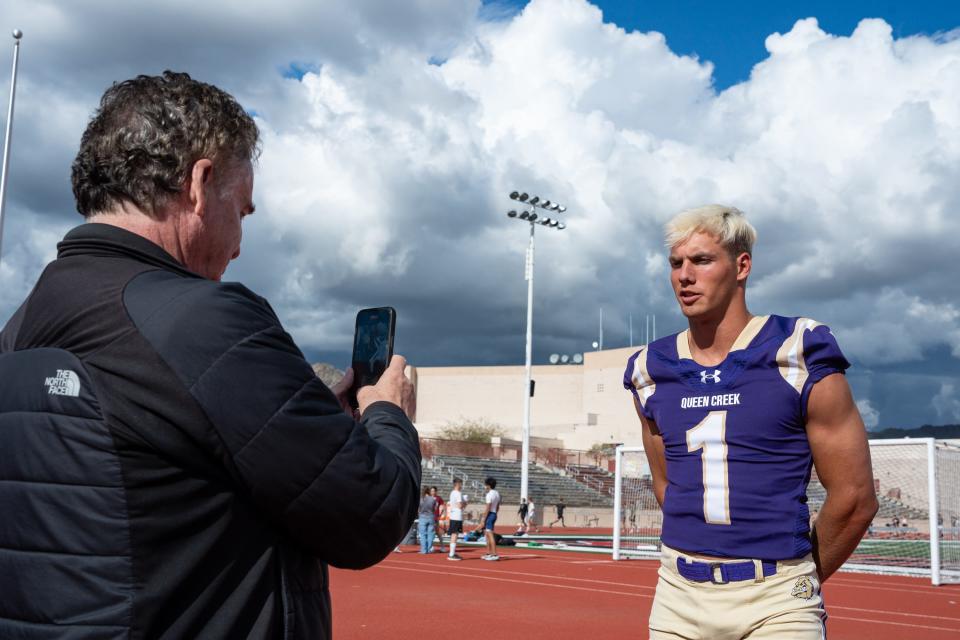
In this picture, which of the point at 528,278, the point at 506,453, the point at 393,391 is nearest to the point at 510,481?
the point at 506,453

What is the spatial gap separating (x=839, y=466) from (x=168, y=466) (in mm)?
2402

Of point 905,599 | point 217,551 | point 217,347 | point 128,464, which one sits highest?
point 217,347

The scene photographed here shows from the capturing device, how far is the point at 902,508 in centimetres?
3859

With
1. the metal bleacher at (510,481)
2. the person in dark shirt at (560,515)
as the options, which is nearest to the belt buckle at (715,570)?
the person in dark shirt at (560,515)

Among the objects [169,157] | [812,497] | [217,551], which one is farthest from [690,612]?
[812,497]

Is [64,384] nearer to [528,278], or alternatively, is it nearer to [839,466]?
[839,466]

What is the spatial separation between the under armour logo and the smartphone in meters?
1.55

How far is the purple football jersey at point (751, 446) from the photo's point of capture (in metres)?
3.24

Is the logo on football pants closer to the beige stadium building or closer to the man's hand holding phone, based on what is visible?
the man's hand holding phone

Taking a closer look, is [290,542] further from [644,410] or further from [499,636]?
[499,636]

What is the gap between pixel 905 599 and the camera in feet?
52.9

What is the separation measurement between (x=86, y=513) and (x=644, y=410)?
2618mm

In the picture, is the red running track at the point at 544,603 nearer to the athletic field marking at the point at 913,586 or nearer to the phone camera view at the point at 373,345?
the athletic field marking at the point at 913,586

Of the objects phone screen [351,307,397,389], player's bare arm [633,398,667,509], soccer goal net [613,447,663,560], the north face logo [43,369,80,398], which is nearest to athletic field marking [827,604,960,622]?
player's bare arm [633,398,667,509]
